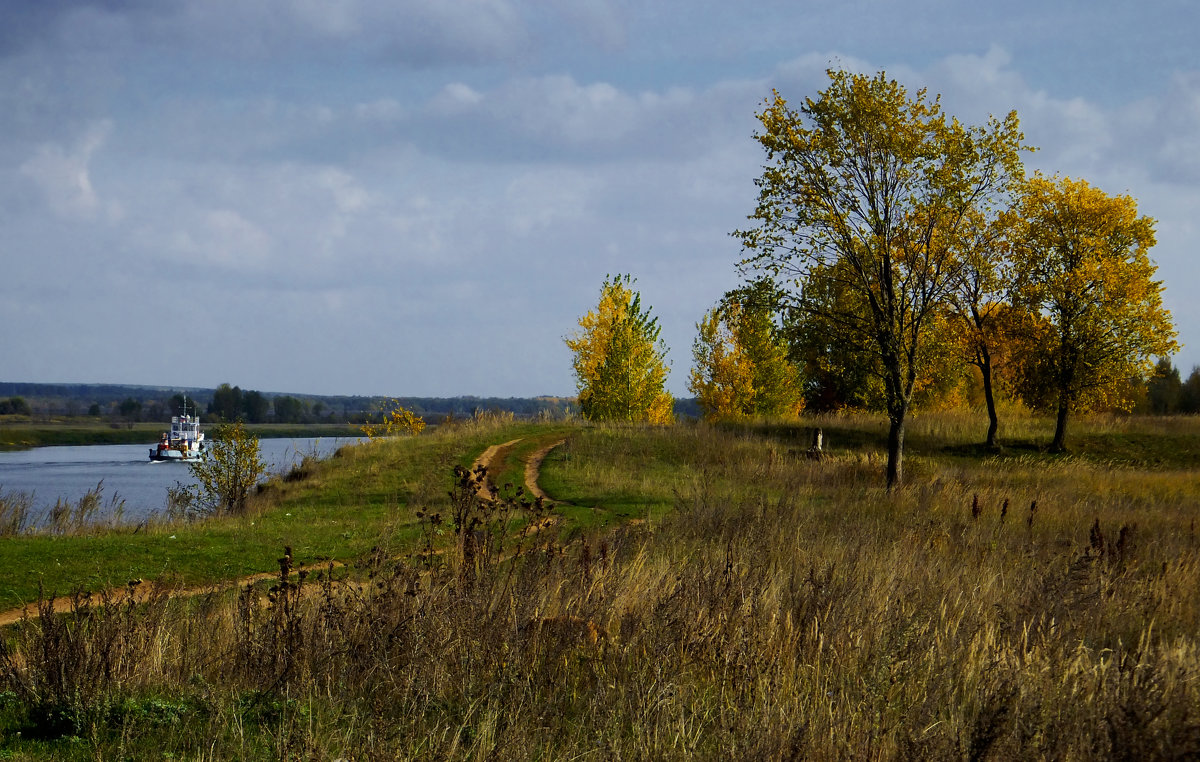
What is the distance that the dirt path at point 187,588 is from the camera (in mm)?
7442

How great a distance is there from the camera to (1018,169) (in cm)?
2202

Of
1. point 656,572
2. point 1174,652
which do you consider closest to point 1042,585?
point 1174,652

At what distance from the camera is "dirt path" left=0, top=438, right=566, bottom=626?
293 inches

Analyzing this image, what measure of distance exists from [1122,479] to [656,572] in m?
18.8

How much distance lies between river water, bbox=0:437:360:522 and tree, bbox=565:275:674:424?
12928mm

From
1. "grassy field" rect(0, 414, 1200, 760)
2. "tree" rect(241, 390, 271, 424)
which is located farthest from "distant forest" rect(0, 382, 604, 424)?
"grassy field" rect(0, 414, 1200, 760)

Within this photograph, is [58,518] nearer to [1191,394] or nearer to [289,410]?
[1191,394]

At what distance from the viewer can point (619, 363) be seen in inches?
1736

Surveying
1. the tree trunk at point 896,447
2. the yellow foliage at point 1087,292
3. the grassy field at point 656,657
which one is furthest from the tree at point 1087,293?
the grassy field at point 656,657

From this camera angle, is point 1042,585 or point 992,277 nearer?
point 1042,585

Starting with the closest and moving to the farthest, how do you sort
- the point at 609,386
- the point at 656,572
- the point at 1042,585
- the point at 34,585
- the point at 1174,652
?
the point at 1174,652
the point at 1042,585
the point at 656,572
the point at 34,585
the point at 609,386

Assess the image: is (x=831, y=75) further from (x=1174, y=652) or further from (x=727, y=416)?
(x=727, y=416)

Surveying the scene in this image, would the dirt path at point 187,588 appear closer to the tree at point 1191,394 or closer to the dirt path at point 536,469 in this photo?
the dirt path at point 536,469

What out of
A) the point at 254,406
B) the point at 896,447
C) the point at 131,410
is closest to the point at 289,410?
the point at 254,406
